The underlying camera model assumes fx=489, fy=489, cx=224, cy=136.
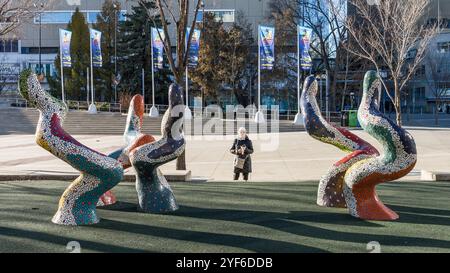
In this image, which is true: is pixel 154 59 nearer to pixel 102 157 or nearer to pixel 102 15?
pixel 102 15

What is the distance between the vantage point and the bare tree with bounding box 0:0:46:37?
42.4ft

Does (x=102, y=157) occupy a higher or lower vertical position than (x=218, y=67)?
lower

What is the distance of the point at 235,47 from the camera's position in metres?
46.7

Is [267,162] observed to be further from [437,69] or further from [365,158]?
[437,69]

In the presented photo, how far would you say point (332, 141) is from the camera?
7.25 m

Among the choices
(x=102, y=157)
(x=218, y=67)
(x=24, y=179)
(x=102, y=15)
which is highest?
(x=102, y=15)

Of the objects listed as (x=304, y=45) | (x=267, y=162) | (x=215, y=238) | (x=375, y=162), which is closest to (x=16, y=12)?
(x=267, y=162)

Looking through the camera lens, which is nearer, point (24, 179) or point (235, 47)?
point (24, 179)

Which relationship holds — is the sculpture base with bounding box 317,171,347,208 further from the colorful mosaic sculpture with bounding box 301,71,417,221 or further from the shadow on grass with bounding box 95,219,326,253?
the shadow on grass with bounding box 95,219,326,253

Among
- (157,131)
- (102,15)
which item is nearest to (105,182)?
(157,131)

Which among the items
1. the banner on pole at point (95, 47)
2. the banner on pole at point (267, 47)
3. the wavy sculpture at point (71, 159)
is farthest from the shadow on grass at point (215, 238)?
the banner on pole at point (95, 47)

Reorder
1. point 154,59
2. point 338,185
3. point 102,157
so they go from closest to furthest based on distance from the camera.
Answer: point 102,157 < point 338,185 < point 154,59

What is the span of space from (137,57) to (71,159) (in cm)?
4508

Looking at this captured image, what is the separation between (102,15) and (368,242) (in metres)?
56.1
